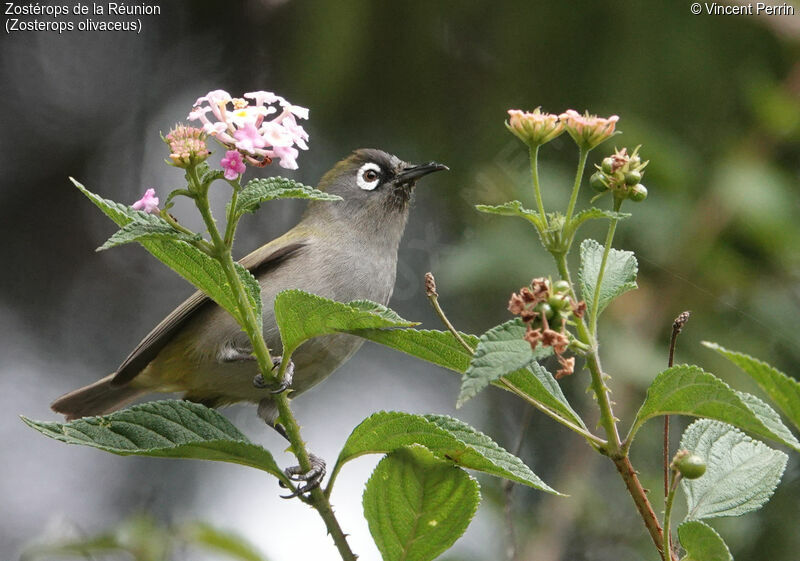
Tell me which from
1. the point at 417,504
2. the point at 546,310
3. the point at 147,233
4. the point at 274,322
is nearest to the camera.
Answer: the point at 546,310

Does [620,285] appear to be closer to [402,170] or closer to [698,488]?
[698,488]

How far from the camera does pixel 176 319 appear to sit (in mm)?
4211

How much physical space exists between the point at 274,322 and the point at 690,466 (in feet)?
8.18

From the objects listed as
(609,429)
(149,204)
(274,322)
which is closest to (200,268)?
(149,204)

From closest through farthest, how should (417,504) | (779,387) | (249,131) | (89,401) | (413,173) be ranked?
1. (779,387)
2. (249,131)
3. (417,504)
4. (89,401)
5. (413,173)

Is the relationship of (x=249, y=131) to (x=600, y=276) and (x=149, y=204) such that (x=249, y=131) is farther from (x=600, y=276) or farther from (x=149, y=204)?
(x=600, y=276)

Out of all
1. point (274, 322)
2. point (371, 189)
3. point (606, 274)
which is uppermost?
point (371, 189)

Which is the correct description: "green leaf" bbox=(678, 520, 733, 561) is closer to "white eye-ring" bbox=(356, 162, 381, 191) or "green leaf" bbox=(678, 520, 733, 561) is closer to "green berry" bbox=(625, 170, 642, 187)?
"green berry" bbox=(625, 170, 642, 187)

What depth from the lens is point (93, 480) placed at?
806 cm

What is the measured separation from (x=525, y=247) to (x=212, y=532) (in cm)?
222

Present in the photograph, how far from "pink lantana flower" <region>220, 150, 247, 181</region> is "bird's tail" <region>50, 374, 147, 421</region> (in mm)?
3179

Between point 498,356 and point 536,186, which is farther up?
point 536,186

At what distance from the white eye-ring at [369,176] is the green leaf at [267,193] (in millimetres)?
3428

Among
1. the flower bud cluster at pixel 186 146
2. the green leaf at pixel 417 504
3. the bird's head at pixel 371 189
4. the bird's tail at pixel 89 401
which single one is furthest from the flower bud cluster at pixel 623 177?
the bird's tail at pixel 89 401
